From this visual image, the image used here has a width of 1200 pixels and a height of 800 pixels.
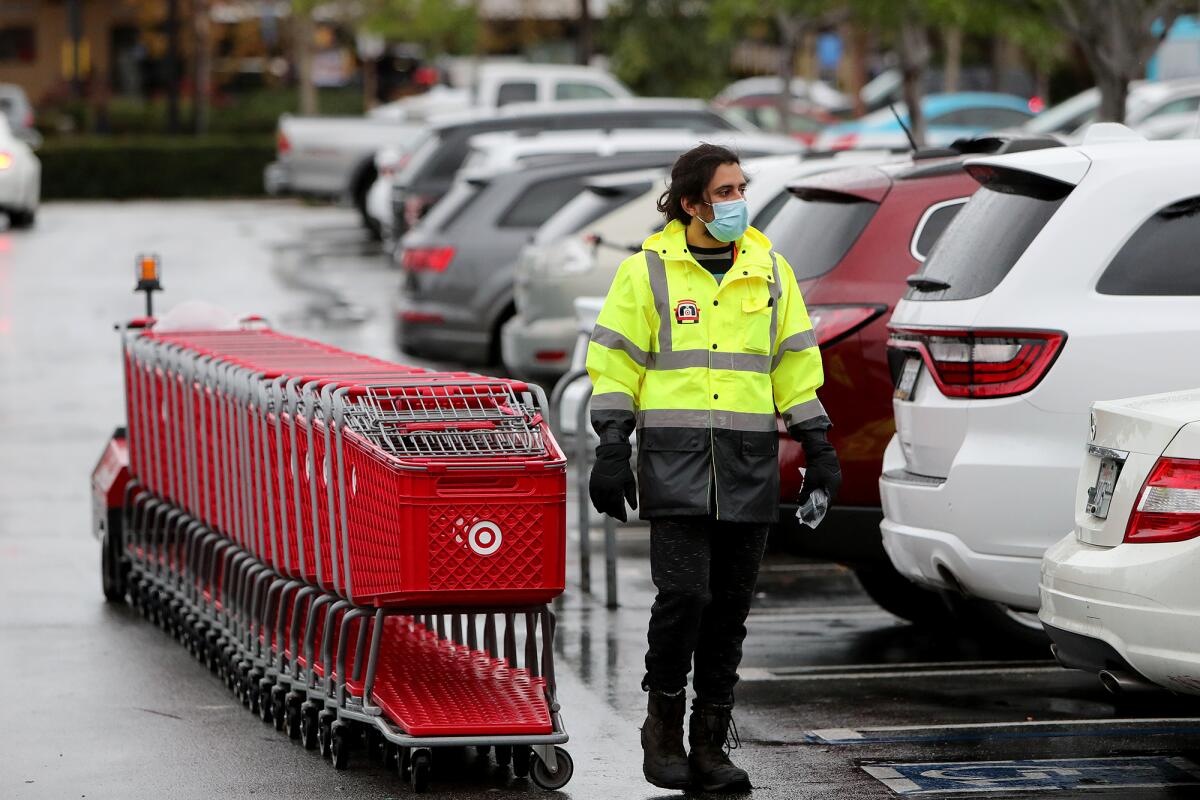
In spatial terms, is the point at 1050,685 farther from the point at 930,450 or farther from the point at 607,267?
the point at 607,267

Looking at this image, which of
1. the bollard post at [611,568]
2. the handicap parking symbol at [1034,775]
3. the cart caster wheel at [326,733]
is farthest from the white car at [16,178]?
the handicap parking symbol at [1034,775]

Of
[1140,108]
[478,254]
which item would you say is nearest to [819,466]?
[478,254]

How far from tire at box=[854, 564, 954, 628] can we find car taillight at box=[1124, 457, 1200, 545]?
10.3ft

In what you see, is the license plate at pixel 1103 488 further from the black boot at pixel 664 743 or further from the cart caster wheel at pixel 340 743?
the cart caster wheel at pixel 340 743

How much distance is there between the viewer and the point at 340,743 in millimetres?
6949

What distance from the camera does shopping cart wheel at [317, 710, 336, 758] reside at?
7.07 metres

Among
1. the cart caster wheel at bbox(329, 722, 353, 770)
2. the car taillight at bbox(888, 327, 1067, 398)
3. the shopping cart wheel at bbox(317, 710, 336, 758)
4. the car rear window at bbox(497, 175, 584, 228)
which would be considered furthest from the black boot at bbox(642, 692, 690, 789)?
the car rear window at bbox(497, 175, 584, 228)

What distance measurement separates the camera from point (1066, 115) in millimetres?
29781

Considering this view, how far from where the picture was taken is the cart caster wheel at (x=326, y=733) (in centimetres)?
707

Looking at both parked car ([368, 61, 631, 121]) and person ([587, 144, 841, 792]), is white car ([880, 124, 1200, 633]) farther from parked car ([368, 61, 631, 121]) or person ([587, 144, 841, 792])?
parked car ([368, 61, 631, 121])

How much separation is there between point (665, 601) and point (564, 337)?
894cm

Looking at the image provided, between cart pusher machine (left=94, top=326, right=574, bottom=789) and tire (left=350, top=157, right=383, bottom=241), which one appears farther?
tire (left=350, top=157, right=383, bottom=241)

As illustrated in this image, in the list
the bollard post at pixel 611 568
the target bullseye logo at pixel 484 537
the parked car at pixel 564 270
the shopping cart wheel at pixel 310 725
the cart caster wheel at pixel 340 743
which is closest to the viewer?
the target bullseye logo at pixel 484 537

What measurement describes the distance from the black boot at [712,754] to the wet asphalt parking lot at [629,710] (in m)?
0.10
